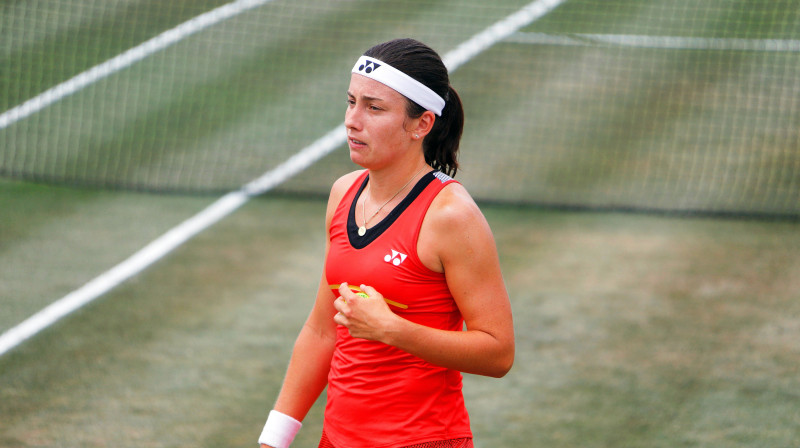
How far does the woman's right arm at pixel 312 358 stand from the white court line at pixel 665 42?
12.0 metres

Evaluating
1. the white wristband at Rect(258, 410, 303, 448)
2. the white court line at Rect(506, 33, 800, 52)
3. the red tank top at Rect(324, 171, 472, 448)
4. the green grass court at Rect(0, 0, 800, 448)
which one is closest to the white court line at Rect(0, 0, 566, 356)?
the green grass court at Rect(0, 0, 800, 448)

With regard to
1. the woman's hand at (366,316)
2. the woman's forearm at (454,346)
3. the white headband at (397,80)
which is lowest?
the woman's forearm at (454,346)

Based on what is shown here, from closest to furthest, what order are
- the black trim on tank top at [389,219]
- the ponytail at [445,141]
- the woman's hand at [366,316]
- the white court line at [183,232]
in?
the woman's hand at [366,316]
the black trim on tank top at [389,219]
the ponytail at [445,141]
the white court line at [183,232]

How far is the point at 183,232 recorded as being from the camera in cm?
914

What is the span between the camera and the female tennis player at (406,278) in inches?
126

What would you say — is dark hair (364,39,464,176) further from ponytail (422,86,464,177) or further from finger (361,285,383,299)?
finger (361,285,383,299)

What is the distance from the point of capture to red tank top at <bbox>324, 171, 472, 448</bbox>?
3254mm

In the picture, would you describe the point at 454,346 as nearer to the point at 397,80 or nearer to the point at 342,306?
the point at 342,306

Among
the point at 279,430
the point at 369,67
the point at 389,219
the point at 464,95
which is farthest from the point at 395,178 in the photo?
the point at 464,95

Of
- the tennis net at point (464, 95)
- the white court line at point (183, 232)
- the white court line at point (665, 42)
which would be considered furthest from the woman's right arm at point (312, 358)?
the white court line at point (665, 42)

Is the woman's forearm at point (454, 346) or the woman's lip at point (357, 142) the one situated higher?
the woman's lip at point (357, 142)

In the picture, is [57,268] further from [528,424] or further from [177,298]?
[528,424]

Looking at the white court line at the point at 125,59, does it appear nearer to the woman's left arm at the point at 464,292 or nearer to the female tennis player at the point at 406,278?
the female tennis player at the point at 406,278

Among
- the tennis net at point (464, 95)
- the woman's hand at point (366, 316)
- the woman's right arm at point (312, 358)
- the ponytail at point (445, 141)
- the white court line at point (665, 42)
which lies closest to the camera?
the woman's hand at point (366, 316)
